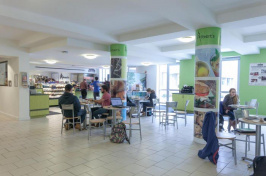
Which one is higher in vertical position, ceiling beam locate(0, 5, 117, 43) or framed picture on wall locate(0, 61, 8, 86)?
ceiling beam locate(0, 5, 117, 43)

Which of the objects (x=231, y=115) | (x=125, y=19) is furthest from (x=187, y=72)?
(x=125, y=19)

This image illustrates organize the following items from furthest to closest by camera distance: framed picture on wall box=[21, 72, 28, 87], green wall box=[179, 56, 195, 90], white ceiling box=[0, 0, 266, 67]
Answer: green wall box=[179, 56, 195, 90]
framed picture on wall box=[21, 72, 28, 87]
white ceiling box=[0, 0, 266, 67]

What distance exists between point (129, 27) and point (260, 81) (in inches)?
238

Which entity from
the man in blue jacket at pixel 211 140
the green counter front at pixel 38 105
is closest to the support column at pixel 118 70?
the green counter front at pixel 38 105

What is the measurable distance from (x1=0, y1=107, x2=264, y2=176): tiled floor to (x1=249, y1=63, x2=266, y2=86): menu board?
461 cm

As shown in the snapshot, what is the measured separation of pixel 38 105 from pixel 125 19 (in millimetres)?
5063

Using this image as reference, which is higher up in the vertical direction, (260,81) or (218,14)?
(218,14)

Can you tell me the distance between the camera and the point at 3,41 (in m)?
6.51

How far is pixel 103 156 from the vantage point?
11.9 ft

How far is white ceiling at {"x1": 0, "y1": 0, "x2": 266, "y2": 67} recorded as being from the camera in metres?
3.56

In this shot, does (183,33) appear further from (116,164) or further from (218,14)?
(116,164)

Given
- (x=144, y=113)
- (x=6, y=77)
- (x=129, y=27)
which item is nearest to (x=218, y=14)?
(x=129, y=27)

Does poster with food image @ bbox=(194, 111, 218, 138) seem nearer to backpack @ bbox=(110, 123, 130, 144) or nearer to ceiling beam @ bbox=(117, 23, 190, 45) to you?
backpack @ bbox=(110, 123, 130, 144)

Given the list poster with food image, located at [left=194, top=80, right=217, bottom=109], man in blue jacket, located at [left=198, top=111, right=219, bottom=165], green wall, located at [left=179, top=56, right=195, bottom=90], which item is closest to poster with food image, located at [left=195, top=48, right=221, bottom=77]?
poster with food image, located at [left=194, top=80, right=217, bottom=109]
